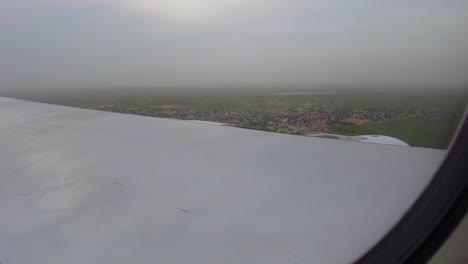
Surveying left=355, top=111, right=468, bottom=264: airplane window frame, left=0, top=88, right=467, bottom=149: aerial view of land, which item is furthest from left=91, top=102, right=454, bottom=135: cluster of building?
left=355, top=111, right=468, bottom=264: airplane window frame

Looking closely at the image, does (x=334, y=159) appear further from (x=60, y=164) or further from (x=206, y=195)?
(x=60, y=164)

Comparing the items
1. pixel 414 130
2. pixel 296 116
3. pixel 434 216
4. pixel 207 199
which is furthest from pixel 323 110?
pixel 434 216

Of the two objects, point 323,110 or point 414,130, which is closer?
point 414,130

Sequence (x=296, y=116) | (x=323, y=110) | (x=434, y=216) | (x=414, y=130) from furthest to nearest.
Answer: (x=296, y=116)
(x=323, y=110)
(x=414, y=130)
(x=434, y=216)

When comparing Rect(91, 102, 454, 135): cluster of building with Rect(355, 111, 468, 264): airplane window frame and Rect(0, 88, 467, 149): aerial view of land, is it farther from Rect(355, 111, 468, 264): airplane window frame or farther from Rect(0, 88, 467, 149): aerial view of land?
Rect(355, 111, 468, 264): airplane window frame

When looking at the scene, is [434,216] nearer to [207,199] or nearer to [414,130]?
[414,130]

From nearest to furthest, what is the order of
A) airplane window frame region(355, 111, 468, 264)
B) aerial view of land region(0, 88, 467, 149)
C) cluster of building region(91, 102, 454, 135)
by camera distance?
airplane window frame region(355, 111, 468, 264) < aerial view of land region(0, 88, 467, 149) < cluster of building region(91, 102, 454, 135)

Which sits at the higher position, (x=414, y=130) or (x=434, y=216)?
(x=414, y=130)
